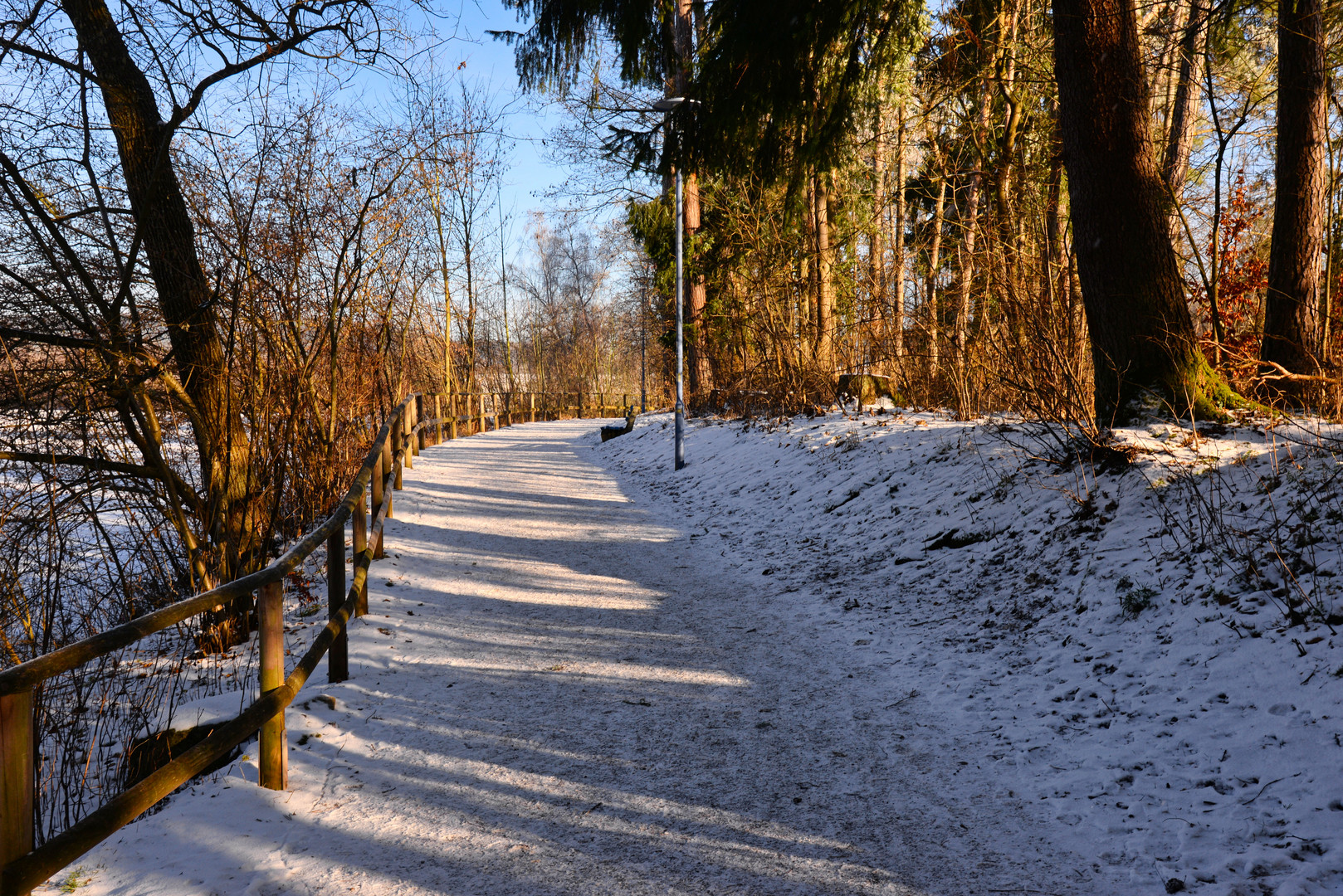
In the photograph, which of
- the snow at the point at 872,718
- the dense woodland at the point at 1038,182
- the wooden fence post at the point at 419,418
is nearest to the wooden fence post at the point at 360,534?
the snow at the point at 872,718

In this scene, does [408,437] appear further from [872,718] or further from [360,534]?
[872,718]

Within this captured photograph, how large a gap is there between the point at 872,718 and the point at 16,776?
3819mm

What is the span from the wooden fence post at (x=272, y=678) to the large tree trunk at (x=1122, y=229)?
656cm

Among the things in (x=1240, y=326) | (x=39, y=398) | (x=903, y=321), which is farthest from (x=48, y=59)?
(x=1240, y=326)

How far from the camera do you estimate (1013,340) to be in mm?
7121

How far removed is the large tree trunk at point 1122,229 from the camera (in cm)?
673

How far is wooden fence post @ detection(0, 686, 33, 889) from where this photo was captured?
2.22 meters

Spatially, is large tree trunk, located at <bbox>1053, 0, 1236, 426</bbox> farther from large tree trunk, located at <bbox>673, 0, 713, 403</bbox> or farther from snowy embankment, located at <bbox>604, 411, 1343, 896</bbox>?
large tree trunk, located at <bbox>673, 0, 713, 403</bbox>

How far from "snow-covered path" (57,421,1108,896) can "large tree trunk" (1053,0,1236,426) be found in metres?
3.70

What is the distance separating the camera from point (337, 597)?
507cm

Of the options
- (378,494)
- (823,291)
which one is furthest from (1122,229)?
(823,291)

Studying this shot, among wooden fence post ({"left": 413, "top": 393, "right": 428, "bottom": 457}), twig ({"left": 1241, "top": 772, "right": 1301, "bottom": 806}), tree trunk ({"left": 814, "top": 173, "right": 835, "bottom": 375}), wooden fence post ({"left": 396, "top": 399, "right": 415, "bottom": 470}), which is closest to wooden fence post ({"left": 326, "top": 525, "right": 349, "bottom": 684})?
twig ({"left": 1241, "top": 772, "right": 1301, "bottom": 806})

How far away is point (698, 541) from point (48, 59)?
7.36 metres

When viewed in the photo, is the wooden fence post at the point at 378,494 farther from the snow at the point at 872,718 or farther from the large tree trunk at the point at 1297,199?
the large tree trunk at the point at 1297,199
